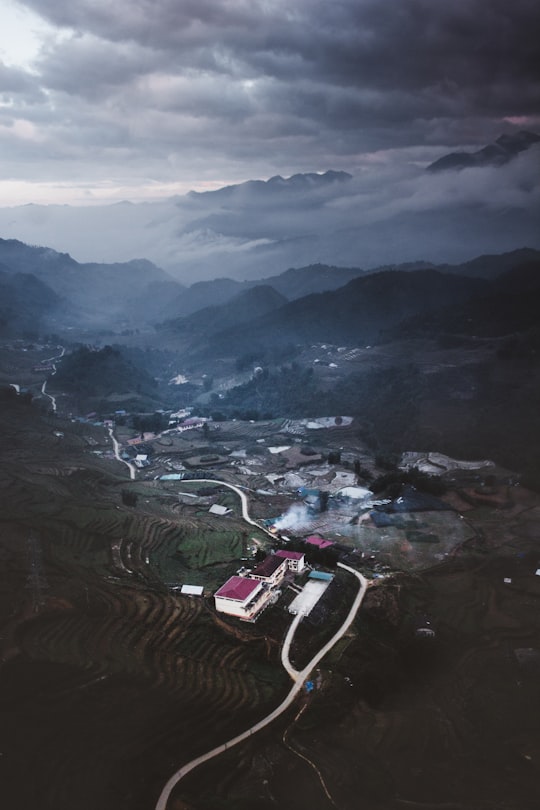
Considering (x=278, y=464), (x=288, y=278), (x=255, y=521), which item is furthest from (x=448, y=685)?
(x=288, y=278)

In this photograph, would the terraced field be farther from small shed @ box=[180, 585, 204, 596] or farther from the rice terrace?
small shed @ box=[180, 585, 204, 596]

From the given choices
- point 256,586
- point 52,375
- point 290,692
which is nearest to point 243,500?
point 256,586

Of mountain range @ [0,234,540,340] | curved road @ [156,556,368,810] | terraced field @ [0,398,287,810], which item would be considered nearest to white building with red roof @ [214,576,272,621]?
terraced field @ [0,398,287,810]

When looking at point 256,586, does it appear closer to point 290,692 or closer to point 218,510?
point 290,692

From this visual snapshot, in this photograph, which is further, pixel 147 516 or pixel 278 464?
pixel 278 464

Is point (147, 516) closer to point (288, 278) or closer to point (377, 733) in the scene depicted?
point (377, 733)

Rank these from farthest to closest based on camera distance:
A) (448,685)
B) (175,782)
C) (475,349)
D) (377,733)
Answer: (475,349) → (448,685) → (377,733) → (175,782)

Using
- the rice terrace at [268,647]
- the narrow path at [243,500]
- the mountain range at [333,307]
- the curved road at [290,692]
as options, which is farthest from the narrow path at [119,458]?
the mountain range at [333,307]
